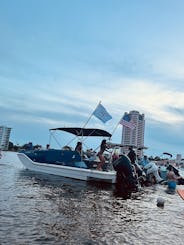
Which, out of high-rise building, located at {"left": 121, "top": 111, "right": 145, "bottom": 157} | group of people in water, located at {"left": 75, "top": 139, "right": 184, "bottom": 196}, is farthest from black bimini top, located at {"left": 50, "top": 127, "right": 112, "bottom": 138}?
high-rise building, located at {"left": 121, "top": 111, "right": 145, "bottom": 157}

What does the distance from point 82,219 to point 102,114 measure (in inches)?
579

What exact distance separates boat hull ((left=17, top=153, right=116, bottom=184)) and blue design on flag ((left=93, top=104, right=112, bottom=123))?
4.57 meters

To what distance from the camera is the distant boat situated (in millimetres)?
21250

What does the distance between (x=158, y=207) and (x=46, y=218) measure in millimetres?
6336

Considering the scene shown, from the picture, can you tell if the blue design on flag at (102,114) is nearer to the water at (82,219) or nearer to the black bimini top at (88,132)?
the black bimini top at (88,132)

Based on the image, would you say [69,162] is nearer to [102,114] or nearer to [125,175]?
[102,114]

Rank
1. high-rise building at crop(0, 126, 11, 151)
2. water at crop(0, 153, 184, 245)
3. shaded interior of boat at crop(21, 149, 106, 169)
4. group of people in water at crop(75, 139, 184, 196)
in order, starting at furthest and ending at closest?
high-rise building at crop(0, 126, 11, 151) → shaded interior of boat at crop(21, 149, 106, 169) → group of people in water at crop(75, 139, 184, 196) → water at crop(0, 153, 184, 245)

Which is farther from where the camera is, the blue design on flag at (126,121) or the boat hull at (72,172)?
the blue design on flag at (126,121)

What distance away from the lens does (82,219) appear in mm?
10141

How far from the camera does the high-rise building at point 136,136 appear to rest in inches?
1212

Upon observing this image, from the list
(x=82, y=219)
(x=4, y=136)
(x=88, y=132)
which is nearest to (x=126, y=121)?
(x=88, y=132)

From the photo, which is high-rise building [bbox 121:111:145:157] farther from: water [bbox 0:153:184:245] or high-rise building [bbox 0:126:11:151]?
high-rise building [bbox 0:126:11:151]

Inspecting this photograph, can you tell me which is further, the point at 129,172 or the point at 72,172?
the point at 72,172

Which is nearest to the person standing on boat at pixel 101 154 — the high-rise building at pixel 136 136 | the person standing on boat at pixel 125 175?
the person standing on boat at pixel 125 175
